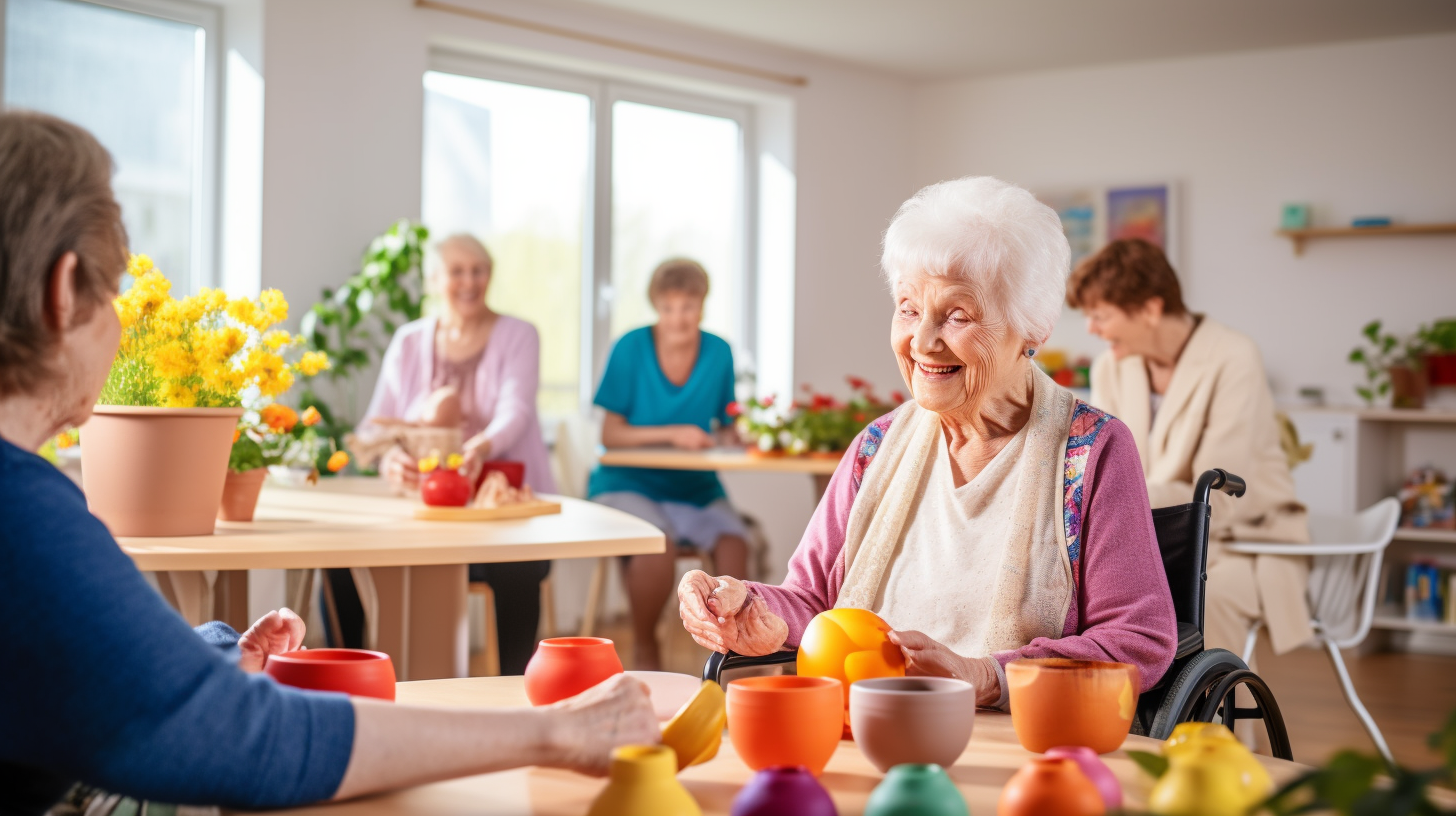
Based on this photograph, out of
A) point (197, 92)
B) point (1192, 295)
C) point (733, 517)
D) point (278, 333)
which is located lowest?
point (733, 517)

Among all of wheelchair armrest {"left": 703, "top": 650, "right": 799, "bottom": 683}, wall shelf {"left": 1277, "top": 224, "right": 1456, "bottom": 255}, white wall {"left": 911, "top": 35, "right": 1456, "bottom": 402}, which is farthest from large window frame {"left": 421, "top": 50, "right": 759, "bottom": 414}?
wheelchair armrest {"left": 703, "top": 650, "right": 799, "bottom": 683}

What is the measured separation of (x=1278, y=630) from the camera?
2.92m

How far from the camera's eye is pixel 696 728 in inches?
36.1

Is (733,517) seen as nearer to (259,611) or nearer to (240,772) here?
(259,611)

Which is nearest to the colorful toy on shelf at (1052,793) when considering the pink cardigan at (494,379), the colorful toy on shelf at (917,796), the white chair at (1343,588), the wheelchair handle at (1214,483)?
the colorful toy on shelf at (917,796)

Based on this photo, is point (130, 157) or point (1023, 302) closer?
point (1023, 302)

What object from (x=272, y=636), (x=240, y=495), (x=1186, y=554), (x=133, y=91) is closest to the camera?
(x=272, y=636)

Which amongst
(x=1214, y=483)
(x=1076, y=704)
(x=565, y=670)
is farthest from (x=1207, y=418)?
(x=565, y=670)

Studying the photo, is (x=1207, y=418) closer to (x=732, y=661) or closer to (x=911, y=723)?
(x=732, y=661)

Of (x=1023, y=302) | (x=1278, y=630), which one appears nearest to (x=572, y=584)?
(x=1278, y=630)

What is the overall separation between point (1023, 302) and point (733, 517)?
292 cm

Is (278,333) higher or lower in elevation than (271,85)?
lower

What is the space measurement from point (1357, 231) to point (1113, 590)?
4996mm

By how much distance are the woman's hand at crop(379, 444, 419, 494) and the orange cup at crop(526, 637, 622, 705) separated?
1.79 metres
